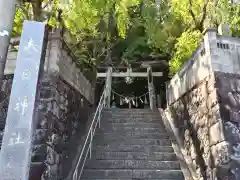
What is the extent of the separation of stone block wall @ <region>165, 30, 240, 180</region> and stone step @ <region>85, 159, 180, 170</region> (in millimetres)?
479

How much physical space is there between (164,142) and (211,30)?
10.6 ft

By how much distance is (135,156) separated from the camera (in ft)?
24.1

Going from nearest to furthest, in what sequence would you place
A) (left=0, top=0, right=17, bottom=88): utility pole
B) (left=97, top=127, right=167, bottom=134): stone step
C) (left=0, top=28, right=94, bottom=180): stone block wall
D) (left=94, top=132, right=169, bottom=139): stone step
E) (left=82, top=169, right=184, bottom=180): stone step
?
(left=0, top=28, right=94, bottom=180): stone block wall → (left=0, top=0, right=17, bottom=88): utility pole → (left=82, top=169, right=184, bottom=180): stone step → (left=94, top=132, right=169, bottom=139): stone step → (left=97, top=127, right=167, bottom=134): stone step

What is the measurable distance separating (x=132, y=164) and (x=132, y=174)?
0.41 meters

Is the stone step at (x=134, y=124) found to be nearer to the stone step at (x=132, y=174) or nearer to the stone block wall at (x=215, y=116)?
the stone block wall at (x=215, y=116)

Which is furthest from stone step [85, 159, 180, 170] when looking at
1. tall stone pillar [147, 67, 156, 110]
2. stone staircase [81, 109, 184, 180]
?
tall stone pillar [147, 67, 156, 110]

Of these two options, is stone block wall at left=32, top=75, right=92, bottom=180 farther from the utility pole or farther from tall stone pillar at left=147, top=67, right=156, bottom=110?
tall stone pillar at left=147, top=67, right=156, bottom=110

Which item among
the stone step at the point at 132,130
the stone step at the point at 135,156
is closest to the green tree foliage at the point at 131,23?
the stone step at the point at 132,130

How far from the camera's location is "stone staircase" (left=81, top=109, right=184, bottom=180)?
668 centimetres

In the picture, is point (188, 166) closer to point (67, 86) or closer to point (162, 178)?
point (162, 178)

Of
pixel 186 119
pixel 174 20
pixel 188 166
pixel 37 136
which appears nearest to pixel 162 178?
pixel 188 166

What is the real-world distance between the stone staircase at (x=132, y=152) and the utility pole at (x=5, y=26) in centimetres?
308

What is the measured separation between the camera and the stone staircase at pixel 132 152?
21.9 ft

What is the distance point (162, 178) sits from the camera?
6.56 metres
